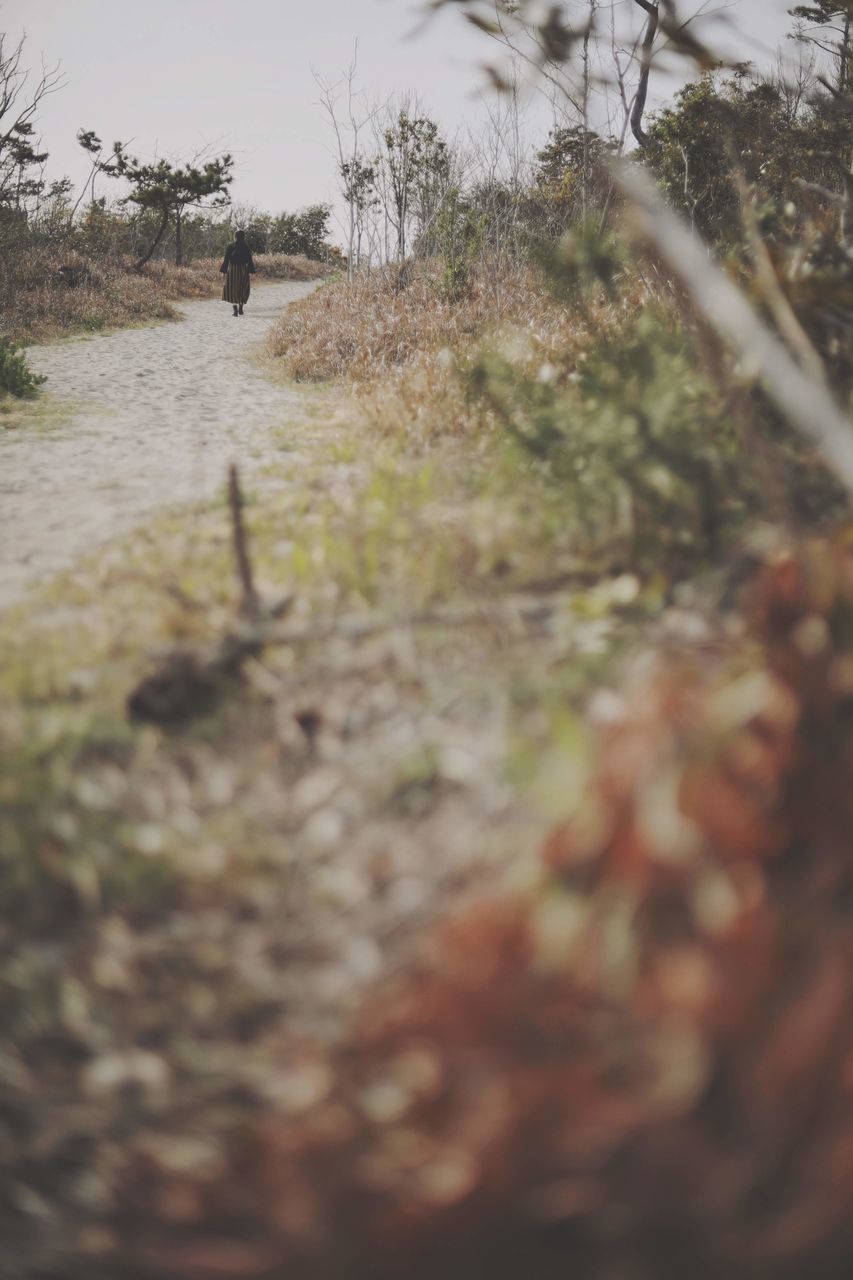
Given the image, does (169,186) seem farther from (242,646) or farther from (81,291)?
(242,646)

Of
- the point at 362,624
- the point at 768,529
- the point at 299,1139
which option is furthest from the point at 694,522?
the point at 299,1139

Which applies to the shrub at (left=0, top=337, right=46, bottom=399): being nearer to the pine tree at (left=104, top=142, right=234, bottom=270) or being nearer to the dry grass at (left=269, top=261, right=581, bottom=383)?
the dry grass at (left=269, top=261, right=581, bottom=383)

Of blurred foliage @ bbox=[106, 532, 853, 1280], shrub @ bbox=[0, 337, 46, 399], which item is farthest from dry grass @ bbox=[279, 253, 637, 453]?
shrub @ bbox=[0, 337, 46, 399]

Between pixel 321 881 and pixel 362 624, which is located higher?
pixel 362 624

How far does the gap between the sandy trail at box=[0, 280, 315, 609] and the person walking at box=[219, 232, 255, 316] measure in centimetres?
700

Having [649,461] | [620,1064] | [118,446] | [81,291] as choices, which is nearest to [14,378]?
[118,446]

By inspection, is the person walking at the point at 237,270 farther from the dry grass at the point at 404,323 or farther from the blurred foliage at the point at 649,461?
the blurred foliage at the point at 649,461

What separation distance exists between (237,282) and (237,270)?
0.25 metres

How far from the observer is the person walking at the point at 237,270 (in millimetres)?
17078

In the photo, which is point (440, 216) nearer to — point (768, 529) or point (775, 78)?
point (775, 78)

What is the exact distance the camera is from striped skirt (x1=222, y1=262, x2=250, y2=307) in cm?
1719

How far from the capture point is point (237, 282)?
1733 centimetres

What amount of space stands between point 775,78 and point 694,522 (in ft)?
65.5

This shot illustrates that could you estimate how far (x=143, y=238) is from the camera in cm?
2706
